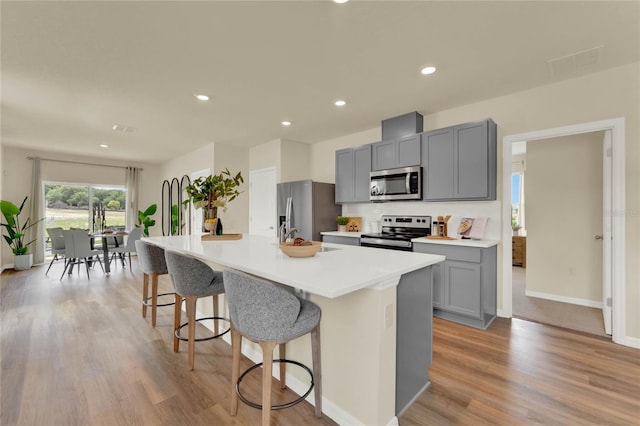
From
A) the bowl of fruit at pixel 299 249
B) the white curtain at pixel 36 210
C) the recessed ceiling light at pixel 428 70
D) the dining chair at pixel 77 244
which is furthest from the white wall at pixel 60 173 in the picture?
the recessed ceiling light at pixel 428 70

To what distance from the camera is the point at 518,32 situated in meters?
2.09

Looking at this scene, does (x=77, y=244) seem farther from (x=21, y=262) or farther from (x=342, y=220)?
(x=342, y=220)

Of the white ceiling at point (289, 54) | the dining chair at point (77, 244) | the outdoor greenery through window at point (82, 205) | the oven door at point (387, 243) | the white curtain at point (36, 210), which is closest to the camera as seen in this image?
the white ceiling at point (289, 54)

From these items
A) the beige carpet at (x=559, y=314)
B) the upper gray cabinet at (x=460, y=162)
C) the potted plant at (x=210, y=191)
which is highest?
the upper gray cabinet at (x=460, y=162)

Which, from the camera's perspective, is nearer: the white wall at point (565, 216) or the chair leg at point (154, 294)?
the chair leg at point (154, 294)

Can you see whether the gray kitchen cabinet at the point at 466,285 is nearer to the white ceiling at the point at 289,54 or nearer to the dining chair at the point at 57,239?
the white ceiling at the point at 289,54

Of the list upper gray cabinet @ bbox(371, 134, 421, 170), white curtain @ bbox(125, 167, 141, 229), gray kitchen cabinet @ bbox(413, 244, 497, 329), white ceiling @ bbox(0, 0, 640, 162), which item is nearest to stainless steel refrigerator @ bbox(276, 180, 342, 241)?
upper gray cabinet @ bbox(371, 134, 421, 170)

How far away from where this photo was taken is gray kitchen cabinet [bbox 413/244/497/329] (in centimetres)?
285

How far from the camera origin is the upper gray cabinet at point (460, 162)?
304 cm

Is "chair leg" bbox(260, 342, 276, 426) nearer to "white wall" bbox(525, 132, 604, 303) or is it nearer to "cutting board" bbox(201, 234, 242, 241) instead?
"cutting board" bbox(201, 234, 242, 241)

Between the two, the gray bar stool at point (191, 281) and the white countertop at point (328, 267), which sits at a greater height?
the white countertop at point (328, 267)

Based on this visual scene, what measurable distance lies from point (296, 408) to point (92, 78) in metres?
3.47

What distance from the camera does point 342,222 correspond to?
15.1ft

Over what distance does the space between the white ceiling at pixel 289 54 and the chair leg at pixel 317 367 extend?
204cm
